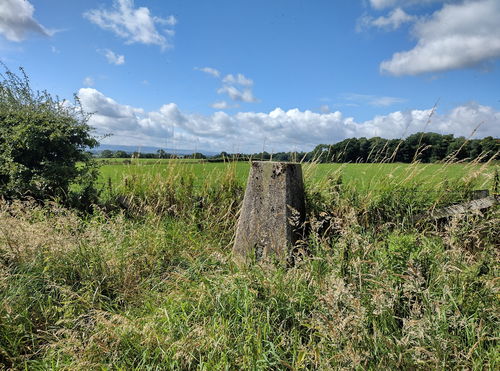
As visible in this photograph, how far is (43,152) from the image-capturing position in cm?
712

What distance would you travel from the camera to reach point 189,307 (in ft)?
10.6

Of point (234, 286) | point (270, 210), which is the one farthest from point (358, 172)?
point (234, 286)

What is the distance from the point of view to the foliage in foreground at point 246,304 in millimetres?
2352

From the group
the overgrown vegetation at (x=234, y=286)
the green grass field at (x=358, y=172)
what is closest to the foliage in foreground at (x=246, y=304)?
the overgrown vegetation at (x=234, y=286)

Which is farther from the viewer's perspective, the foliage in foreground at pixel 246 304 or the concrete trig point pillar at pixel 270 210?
the concrete trig point pillar at pixel 270 210

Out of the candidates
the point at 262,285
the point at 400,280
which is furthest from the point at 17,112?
the point at 400,280

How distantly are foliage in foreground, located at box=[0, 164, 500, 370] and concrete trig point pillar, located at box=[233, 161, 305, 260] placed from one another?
0.42 meters

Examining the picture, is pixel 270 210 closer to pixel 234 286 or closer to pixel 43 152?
pixel 234 286

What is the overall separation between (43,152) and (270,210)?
5100mm

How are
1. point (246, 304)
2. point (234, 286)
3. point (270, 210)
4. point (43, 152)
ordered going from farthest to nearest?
point (43, 152) < point (270, 210) < point (234, 286) < point (246, 304)

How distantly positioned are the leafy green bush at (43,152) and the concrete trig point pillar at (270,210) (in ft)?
13.4

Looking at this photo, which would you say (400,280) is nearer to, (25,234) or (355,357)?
(355,357)

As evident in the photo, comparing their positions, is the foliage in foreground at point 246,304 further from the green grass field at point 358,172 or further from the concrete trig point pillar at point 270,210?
the green grass field at point 358,172

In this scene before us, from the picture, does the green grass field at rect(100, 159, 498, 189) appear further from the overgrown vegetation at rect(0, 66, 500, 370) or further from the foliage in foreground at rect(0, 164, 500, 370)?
the foliage in foreground at rect(0, 164, 500, 370)
